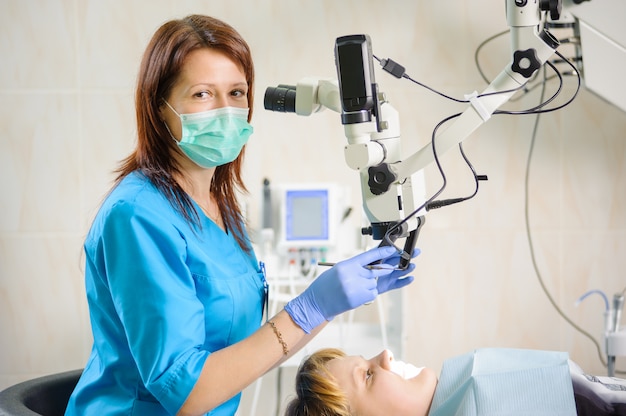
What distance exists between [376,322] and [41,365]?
1.23 m

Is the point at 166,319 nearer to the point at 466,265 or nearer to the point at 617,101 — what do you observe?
the point at 617,101

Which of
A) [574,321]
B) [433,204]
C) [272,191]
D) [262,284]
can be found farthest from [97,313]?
[574,321]

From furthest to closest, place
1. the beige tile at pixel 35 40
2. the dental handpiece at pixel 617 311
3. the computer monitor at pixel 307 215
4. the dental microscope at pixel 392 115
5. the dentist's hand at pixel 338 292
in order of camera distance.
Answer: the beige tile at pixel 35 40 → the computer monitor at pixel 307 215 → the dental handpiece at pixel 617 311 → the dentist's hand at pixel 338 292 → the dental microscope at pixel 392 115

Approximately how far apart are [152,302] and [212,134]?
38 centimetres

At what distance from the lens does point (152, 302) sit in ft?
4.20

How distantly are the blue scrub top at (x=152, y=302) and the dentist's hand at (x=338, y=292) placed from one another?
6.9 inches

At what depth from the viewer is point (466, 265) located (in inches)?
107

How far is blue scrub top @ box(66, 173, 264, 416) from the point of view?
4.20 ft

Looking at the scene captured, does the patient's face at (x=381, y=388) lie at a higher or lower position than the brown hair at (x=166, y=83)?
lower

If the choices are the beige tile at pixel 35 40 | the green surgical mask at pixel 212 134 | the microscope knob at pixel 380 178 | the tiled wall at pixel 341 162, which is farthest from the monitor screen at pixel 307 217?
the microscope knob at pixel 380 178

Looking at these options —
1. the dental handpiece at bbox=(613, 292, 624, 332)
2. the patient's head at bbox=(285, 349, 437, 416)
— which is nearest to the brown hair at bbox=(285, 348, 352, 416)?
the patient's head at bbox=(285, 349, 437, 416)

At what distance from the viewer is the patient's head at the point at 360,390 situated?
149 cm

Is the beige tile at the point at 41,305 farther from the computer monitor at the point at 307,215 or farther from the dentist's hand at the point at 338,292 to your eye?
the dentist's hand at the point at 338,292

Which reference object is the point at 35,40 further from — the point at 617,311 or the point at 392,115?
the point at 617,311
